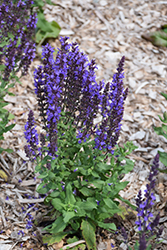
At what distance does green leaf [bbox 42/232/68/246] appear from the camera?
331cm

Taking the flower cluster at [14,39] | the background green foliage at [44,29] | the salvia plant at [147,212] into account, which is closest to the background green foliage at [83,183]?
the salvia plant at [147,212]

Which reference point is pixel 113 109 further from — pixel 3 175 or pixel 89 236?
pixel 3 175

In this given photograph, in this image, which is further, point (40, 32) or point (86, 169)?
point (40, 32)

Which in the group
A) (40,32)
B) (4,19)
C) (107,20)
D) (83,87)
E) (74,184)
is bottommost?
(74,184)

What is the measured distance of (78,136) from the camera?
121 inches

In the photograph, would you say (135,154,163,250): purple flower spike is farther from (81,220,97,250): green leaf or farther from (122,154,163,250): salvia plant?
(81,220,97,250): green leaf

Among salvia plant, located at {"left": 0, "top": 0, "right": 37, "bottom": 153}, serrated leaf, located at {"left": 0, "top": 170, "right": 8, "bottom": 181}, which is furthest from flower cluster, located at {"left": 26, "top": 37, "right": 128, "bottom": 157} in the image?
serrated leaf, located at {"left": 0, "top": 170, "right": 8, "bottom": 181}

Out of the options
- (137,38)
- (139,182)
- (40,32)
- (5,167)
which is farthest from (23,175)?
(137,38)

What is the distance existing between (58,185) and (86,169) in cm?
36

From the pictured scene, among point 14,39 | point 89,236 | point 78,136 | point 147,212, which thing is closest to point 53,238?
point 89,236

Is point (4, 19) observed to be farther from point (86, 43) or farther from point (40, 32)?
point (86, 43)

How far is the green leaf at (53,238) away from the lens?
10.8ft

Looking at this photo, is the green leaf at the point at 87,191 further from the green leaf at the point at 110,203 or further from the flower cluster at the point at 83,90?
the flower cluster at the point at 83,90

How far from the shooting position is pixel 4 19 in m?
3.74
